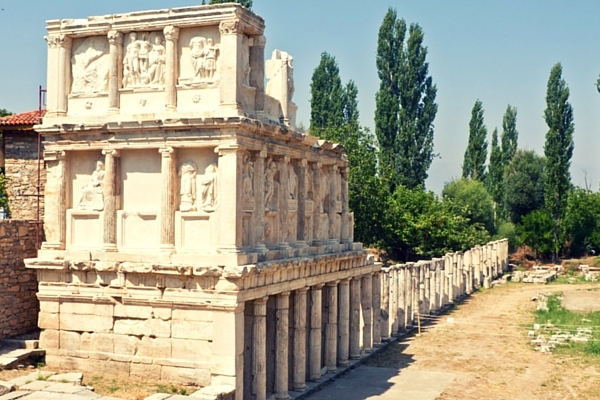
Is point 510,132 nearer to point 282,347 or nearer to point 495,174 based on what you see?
point 495,174

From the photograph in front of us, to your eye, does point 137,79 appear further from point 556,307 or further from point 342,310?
point 556,307

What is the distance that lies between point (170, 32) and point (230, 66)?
188 cm

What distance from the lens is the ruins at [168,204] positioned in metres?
18.2

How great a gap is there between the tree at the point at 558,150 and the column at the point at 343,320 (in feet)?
138

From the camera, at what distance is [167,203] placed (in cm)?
1875

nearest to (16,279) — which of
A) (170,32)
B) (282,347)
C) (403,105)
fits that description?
(282,347)

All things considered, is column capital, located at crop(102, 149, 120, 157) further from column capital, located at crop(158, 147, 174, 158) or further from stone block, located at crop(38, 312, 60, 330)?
stone block, located at crop(38, 312, 60, 330)

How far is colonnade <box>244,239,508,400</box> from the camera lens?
65.9ft

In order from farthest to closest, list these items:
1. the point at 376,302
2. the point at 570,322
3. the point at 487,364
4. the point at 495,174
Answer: the point at 495,174, the point at 570,322, the point at 376,302, the point at 487,364

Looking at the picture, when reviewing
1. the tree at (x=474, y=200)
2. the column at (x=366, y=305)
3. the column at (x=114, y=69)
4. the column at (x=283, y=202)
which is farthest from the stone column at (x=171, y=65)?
the tree at (x=474, y=200)

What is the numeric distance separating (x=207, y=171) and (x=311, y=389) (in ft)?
24.9

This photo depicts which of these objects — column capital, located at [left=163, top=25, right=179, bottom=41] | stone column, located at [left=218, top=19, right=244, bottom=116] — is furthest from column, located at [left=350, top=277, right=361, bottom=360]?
column capital, located at [left=163, top=25, right=179, bottom=41]

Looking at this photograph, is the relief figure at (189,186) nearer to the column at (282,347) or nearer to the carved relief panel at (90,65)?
the carved relief panel at (90,65)

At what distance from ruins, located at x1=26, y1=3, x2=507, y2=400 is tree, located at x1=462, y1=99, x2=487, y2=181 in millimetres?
53372
